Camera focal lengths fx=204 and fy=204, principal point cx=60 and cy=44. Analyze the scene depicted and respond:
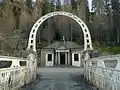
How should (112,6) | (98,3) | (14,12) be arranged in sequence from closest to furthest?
1. (14,12)
2. (112,6)
3. (98,3)

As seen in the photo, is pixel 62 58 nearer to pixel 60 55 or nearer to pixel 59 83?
pixel 60 55

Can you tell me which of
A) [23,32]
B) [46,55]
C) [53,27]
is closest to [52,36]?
[53,27]

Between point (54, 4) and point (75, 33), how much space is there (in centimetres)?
1301

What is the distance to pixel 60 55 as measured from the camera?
110ft

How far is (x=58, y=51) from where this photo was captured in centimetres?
3288

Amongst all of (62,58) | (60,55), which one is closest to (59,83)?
(62,58)

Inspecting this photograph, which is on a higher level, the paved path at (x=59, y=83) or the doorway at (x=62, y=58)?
the doorway at (x=62, y=58)

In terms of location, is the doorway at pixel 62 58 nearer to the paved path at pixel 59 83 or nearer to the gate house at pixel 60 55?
the gate house at pixel 60 55

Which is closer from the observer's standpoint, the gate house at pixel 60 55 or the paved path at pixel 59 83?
the paved path at pixel 59 83

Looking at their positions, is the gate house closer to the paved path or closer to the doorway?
the doorway

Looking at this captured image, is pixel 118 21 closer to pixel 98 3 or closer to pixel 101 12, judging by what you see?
pixel 101 12

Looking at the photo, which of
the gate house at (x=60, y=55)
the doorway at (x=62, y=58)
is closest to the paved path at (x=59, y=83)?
the gate house at (x=60, y=55)

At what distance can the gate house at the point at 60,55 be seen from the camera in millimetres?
32531

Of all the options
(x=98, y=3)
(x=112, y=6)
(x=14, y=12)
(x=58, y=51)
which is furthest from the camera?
(x=98, y=3)
